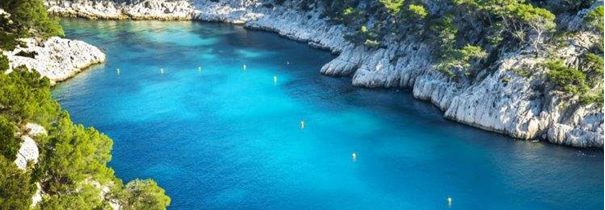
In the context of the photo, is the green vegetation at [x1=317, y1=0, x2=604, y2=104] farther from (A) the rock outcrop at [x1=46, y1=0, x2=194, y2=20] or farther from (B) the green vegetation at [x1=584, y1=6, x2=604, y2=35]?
(A) the rock outcrop at [x1=46, y1=0, x2=194, y2=20]

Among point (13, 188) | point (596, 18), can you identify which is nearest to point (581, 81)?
point (596, 18)

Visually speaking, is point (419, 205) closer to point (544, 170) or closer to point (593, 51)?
point (544, 170)

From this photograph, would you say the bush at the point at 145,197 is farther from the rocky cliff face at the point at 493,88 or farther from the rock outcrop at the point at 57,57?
the rock outcrop at the point at 57,57

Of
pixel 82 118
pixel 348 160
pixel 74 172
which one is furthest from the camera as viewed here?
pixel 82 118

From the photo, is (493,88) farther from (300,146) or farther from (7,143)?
(7,143)

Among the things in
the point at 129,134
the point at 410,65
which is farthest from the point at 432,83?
the point at 129,134

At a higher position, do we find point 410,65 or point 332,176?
point 410,65
